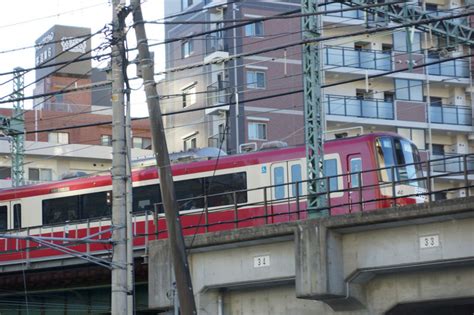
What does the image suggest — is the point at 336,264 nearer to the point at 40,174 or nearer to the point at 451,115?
the point at 451,115

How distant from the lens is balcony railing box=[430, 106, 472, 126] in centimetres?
6406

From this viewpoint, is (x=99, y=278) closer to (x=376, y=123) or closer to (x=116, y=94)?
(x=116, y=94)

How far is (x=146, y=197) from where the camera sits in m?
36.0

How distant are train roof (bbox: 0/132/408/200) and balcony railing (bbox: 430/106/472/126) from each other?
31.5 metres

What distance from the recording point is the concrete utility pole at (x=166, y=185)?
70.8 feet

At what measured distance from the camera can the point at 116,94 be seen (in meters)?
23.5

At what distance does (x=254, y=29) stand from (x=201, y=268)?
3507 centimetres

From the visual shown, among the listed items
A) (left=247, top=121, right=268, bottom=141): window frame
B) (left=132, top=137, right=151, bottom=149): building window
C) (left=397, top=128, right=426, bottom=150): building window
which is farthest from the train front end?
(left=132, top=137, right=151, bottom=149): building window

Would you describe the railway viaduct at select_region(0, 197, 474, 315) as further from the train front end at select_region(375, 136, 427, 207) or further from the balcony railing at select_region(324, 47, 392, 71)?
the balcony railing at select_region(324, 47, 392, 71)

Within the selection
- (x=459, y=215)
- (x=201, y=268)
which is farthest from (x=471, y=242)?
(x=201, y=268)

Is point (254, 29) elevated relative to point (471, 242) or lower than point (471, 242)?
elevated

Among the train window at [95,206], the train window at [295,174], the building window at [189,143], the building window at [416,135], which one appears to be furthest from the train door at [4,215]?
the building window at [416,135]

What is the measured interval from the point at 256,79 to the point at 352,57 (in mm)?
6377

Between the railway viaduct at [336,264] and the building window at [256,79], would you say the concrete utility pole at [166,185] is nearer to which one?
the railway viaduct at [336,264]
